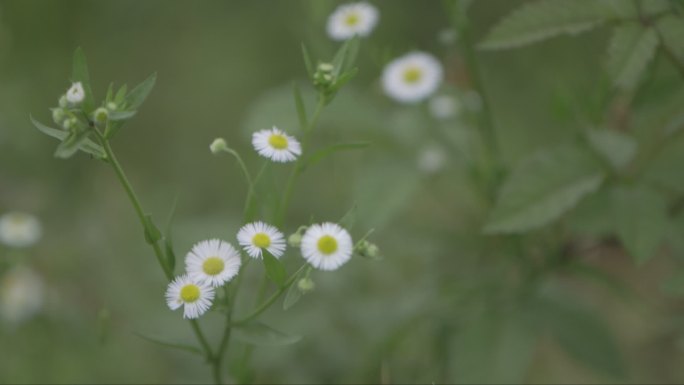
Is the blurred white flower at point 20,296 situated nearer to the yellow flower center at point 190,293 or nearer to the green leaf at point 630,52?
the yellow flower center at point 190,293

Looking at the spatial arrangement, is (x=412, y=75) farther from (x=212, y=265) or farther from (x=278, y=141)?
(x=212, y=265)

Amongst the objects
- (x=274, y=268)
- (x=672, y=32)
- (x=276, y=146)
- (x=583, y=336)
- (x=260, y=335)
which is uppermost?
(x=672, y=32)

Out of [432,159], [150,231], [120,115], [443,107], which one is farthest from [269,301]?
[443,107]

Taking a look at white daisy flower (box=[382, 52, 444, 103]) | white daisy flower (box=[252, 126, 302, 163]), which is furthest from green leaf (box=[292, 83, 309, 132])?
white daisy flower (box=[382, 52, 444, 103])

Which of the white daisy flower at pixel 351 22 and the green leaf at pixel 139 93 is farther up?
the white daisy flower at pixel 351 22

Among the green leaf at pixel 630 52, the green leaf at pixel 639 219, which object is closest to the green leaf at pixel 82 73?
the green leaf at pixel 630 52

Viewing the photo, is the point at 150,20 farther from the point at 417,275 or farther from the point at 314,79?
the point at 314,79

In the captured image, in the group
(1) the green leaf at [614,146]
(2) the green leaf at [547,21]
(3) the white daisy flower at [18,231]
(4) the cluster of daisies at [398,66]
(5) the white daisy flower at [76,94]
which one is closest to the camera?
(5) the white daisy flower at [76,94]
